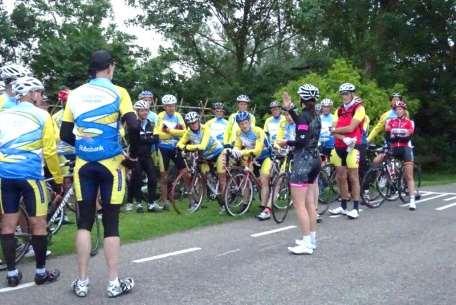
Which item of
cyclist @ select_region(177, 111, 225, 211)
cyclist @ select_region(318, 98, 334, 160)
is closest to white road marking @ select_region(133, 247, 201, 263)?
cyclist @ select_region(177, 111, 225, 211)

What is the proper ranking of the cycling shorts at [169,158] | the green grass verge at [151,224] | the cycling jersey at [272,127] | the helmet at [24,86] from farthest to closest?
the cycling jersey at [272,127]
the cycling shorts at [169,158]
the green grass verge at [151,224]
the helmet at [24,86]

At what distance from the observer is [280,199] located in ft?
Result: 34.6

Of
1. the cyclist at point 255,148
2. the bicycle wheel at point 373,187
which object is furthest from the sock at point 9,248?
the bicycle wheel at point 373,187

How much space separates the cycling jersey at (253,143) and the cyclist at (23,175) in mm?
4585

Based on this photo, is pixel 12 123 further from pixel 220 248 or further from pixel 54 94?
pixel 54 94

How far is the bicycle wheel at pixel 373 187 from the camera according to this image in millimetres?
11664

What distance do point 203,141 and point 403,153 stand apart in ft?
13.7

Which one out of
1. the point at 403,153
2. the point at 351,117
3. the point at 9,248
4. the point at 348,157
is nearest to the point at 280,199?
the point at 348,157

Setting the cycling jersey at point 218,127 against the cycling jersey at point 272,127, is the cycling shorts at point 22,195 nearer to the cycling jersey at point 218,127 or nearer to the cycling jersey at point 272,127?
the cycling jersey at point 218,127

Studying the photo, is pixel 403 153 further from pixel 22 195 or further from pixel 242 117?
pixel 22 195

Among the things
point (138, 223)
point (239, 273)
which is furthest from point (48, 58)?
point (239, 273)

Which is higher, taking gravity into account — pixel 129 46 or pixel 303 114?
pixel 129 46

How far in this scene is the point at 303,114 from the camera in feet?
25.5

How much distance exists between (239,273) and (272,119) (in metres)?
6.74
